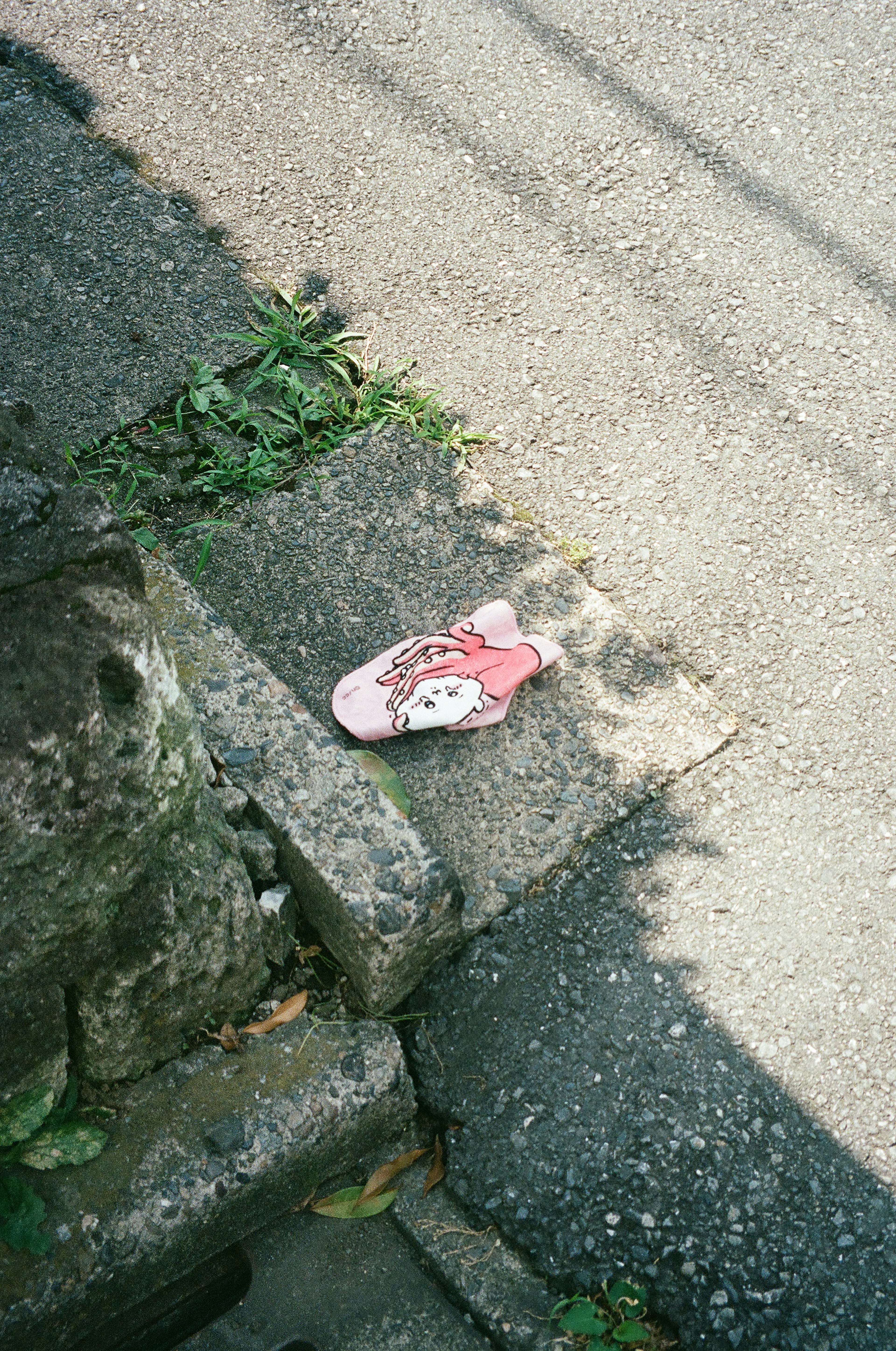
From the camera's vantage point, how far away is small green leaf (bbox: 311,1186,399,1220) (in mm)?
2064

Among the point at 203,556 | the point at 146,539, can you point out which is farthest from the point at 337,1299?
the point at 146,539

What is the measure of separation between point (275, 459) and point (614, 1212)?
2.28 meters

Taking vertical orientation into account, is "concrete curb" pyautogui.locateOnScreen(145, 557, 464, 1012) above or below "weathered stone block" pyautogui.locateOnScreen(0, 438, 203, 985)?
below

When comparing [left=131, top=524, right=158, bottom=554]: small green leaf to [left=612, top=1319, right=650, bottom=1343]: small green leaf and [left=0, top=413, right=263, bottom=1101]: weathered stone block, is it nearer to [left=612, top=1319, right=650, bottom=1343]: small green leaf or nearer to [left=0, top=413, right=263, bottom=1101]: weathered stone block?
[left=0, top=413, right=263, bottom=1101]: weathered stone block

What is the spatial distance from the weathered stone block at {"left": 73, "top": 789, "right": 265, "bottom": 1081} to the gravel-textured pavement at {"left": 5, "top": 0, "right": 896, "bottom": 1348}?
54 cm

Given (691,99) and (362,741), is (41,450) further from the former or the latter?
(691,99)

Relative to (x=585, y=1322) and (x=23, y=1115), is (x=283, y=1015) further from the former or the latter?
(x=585, y=1322)

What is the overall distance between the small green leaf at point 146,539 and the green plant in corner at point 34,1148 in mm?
1575

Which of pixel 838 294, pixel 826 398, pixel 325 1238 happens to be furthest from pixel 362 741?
pixel 838 294

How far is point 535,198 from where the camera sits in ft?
13.0

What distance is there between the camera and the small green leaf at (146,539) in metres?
2.92

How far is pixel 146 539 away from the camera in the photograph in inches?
116

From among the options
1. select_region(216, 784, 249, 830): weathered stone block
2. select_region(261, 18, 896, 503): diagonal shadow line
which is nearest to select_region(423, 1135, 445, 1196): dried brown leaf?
select_region(216, 784, 249, 830): weathered stone block

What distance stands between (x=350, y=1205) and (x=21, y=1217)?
68 cm
